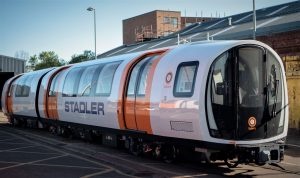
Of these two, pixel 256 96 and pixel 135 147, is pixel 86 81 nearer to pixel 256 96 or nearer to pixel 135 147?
pixel 135 147

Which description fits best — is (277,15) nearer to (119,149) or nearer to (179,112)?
(119,149)

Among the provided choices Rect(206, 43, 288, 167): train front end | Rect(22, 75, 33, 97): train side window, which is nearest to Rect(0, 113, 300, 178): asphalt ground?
Rect(206, 43, 288, 167): train front end

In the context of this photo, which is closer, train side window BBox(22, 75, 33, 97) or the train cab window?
the train cab window

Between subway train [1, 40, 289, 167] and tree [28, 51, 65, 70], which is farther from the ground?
tree [28, 51, 65, 70]

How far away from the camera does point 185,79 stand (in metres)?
11.3

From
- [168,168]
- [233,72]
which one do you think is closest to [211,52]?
[233,72]

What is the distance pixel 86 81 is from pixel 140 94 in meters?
4.49

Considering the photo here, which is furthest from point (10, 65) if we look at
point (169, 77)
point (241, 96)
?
point (241, 96)

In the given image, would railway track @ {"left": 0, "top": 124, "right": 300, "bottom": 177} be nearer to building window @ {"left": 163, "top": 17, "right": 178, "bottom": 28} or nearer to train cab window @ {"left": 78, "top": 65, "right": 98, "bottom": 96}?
train cab window @ {"left": 78, "top": 65, "right": 98, "bottom": 96}

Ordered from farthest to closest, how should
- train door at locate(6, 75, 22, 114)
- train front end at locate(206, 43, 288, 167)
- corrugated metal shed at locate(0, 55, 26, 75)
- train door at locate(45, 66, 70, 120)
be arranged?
corrugated metal shed at locate(0, 55, 26, 75)
train door at locate(6, 75, 22, 114)
train door at locate(45, 66, 70, 120)
train front end at locate(206, 43, 288, 167)

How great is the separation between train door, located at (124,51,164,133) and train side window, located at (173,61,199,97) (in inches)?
49.6

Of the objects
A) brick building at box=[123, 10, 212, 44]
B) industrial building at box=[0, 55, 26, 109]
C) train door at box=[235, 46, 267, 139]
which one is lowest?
train door at box=[235, 46, 267, 139]

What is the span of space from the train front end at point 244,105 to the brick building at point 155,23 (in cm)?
7278

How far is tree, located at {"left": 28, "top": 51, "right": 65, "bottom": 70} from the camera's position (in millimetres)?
85062
